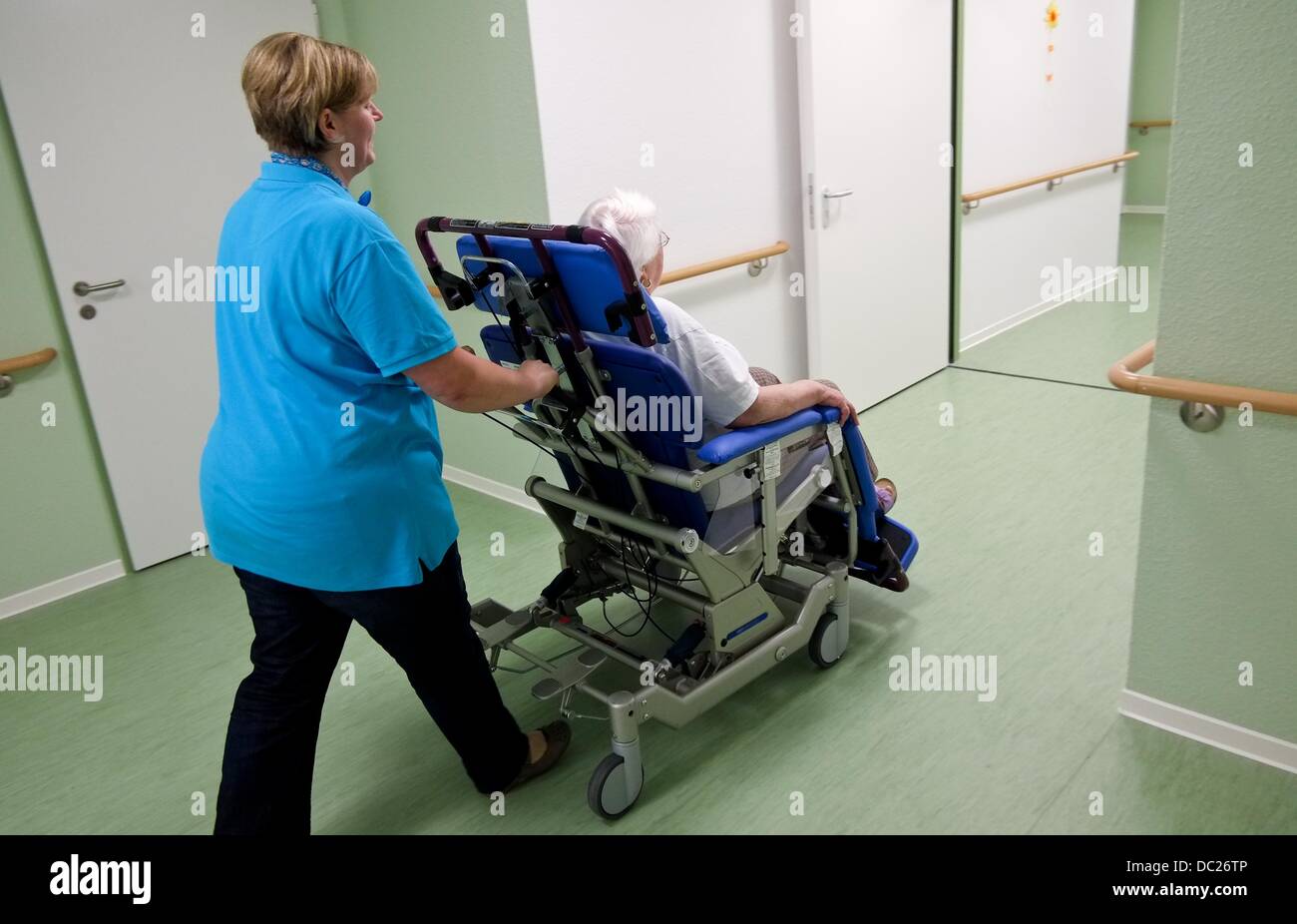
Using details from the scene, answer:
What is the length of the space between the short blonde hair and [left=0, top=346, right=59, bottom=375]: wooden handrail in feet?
6.49

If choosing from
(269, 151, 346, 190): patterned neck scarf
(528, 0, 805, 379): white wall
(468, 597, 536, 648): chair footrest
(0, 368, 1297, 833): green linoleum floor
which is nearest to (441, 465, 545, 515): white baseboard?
(0, 368, 1297, 833): green linoleum floor

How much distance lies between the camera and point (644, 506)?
226 cm

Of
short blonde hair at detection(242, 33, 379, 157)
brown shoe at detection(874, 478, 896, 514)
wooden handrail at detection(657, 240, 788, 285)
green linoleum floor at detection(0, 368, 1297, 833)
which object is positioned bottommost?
green linoleum floor at detection(0, 368, 1297, 833)

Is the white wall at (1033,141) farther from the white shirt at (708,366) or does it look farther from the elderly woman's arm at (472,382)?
the elderly woman's arm at (472,382)

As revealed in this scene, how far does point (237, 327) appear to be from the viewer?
1725 mm

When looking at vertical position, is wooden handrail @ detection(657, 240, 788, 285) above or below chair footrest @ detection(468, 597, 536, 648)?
above

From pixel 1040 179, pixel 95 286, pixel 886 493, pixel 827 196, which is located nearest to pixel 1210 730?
pixel 886 493

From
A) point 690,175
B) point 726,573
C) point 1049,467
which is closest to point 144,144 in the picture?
point 690,175

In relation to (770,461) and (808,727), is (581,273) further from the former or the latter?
(808,727)

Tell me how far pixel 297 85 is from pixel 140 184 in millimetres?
2013

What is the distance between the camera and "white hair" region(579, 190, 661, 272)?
2.13 m

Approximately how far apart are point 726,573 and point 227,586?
196 centimetres

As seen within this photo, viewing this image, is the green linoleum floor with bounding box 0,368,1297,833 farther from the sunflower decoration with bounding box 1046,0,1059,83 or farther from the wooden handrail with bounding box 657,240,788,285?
the sunflower decoration with bounding box 1046,0,1059,83

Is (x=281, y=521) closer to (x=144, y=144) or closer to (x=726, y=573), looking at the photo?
(x=726, y=573)
